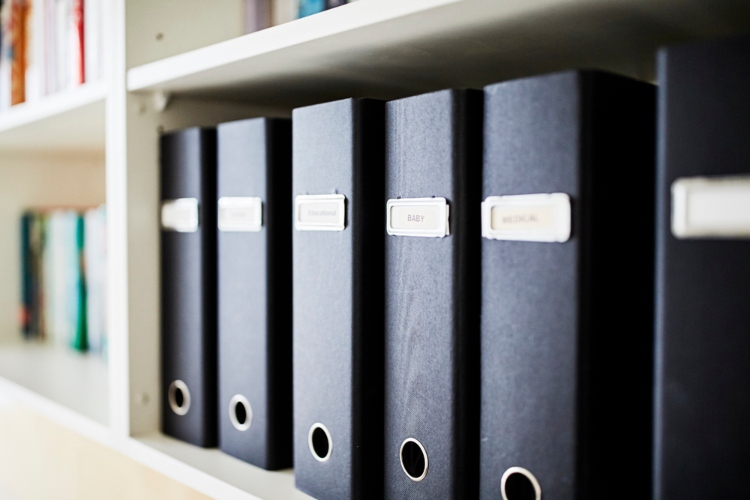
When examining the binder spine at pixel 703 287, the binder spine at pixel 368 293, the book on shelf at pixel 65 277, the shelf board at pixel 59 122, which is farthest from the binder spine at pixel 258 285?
the book on shelf at pixel 65 277

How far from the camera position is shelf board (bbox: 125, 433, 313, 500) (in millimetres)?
658

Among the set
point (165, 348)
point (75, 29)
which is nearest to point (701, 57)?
point (165, 348)

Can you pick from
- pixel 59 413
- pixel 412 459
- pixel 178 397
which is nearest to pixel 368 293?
pixel 412 459

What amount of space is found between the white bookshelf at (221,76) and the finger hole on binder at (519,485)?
0.79ft

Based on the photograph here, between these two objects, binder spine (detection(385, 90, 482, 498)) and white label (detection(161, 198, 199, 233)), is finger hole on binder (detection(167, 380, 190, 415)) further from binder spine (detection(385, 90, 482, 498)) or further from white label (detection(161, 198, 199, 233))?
binder spine (detection(385, 90, 482, 498))

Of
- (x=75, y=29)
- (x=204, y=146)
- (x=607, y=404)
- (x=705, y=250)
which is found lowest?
(x=607, y=404)

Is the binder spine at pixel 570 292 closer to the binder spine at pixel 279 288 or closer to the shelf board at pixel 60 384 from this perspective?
the binder spine at pixel 279 288

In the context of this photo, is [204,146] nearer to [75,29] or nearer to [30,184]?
[75,29]

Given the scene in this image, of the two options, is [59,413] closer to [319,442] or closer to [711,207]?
[319,442]

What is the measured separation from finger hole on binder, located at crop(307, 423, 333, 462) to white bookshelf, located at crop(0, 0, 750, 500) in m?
0.05

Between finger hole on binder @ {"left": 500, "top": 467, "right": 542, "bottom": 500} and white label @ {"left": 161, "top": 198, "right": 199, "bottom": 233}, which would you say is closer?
finger hole on binder @ {"left": 500, "top": 467, "right": 542, "bottom": 500}

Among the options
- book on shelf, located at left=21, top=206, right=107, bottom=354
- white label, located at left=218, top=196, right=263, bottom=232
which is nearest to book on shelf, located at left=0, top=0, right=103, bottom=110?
book on shelf, located at left=21, top=206, right=107, bottom=354

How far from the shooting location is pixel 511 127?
1.56 feet

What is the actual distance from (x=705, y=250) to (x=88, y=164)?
5.27ft
